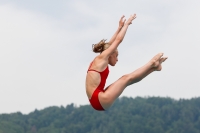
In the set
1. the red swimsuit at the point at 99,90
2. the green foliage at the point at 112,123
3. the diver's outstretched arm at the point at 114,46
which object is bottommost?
Answer: the red swimsuit at the point at 99,90

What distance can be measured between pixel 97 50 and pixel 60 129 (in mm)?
171163

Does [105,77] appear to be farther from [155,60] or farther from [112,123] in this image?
[112,123]

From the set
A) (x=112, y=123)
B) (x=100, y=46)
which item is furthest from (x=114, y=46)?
(x=112, y=123)

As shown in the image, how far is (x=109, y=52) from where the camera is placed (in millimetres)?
16906

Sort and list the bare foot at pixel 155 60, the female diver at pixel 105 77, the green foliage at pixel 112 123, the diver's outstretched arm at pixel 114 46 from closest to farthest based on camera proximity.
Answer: the diver's outstretched arm at pixel 114 46 < the female diver at pixel 105 77 < the bare foot at pixel 155 60 < the green foliage at pixel 112 123

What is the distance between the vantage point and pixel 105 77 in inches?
684

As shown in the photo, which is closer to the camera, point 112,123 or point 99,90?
point 99,90

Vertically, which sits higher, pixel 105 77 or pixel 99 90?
pixel 105 77

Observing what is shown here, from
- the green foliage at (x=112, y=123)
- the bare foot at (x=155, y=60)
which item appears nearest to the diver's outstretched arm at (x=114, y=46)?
the bare foot at (x=155, y=60)

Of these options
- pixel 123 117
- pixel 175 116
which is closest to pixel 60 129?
pixel 123 117

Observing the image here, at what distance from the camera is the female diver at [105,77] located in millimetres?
17062

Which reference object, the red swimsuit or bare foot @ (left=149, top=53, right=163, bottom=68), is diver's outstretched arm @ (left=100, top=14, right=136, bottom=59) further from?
bare foot @ (left=149, top=53, right=163, bottom=68)

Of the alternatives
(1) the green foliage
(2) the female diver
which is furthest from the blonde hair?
(1) the green foliage

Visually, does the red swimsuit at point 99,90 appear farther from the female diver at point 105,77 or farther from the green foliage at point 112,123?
the green foliage at point 112,123
